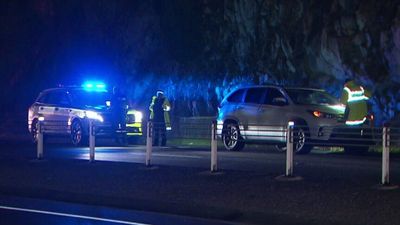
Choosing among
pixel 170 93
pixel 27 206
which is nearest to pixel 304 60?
pixel 170 93

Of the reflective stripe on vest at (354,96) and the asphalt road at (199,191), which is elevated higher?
the reflective stripe on vest at (354,96)

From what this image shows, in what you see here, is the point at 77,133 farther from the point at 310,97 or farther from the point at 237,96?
the point at 310,97

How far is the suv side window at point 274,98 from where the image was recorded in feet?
65.7

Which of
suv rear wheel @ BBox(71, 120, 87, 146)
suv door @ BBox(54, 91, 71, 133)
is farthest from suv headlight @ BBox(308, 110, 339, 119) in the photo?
suv door @ BBox(54, 91, 71, 133)

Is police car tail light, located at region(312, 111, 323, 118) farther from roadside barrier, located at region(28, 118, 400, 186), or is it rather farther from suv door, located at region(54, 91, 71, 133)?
suv door, located at region(54, 91, 71, 133)

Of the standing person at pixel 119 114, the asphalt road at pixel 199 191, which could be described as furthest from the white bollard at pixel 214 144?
the standing person at pixel 119 114

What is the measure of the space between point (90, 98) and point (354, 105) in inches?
422

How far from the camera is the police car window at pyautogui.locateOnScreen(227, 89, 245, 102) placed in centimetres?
2150

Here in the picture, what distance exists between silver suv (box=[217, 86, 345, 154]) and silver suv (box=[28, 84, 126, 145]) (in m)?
5.02

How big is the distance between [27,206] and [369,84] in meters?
15.6

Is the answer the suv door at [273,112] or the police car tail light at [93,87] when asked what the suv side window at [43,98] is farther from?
the suv door at [273,112]

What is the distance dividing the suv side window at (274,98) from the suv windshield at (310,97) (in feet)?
0.84

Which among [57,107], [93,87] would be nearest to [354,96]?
[93,87]

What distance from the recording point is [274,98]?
2033 centimetres
